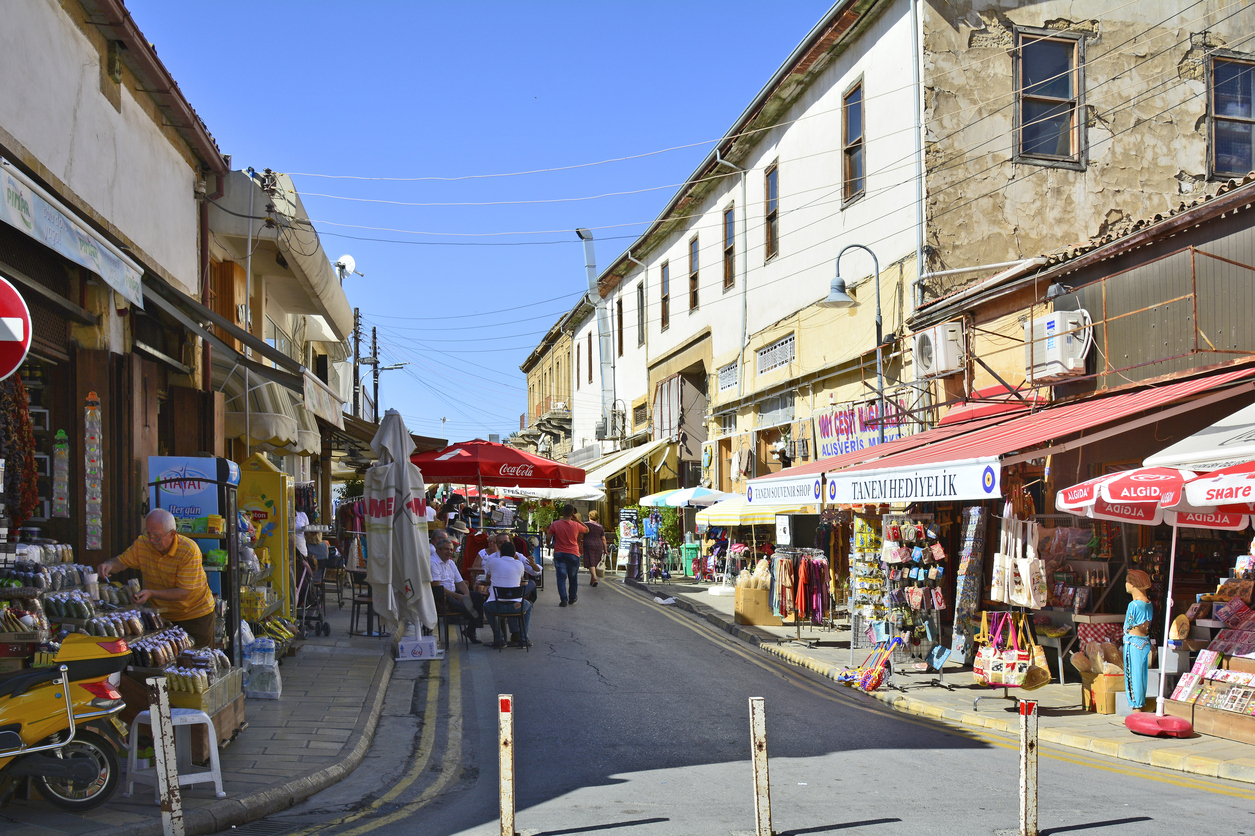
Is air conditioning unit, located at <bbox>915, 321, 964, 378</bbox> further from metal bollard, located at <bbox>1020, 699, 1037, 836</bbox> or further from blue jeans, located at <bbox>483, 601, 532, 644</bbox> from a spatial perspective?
metal bollard, located at <bbox>1020, 699, 1037, 836</bbox>

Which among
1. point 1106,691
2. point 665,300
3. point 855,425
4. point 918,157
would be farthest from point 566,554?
point 665,300

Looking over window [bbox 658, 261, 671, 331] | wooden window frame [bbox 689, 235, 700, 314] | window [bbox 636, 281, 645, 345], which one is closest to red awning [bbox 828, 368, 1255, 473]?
wooden window frame [bbox 689, 235, 700, 314]

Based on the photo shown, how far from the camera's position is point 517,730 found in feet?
29.1

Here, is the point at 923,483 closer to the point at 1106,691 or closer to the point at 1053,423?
the point at 1053,423

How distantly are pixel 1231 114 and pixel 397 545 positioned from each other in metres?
15.5

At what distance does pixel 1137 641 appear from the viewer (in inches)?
375

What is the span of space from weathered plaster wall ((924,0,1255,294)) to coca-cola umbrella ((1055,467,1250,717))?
7206 mm

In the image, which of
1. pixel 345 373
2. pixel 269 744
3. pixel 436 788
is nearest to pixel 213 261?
pixel 269 744

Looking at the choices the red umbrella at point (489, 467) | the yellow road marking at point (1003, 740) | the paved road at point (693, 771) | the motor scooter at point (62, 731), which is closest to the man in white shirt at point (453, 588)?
the paved road at point (693, 771)

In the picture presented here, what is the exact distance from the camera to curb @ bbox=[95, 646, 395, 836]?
5.77 m

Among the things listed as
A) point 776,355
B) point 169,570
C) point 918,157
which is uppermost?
point 918,157

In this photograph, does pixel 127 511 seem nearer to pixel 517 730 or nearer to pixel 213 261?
pixel 517 730

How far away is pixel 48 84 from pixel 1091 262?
37.6ft

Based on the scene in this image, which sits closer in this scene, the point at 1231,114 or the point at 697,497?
the point at 1231,114
